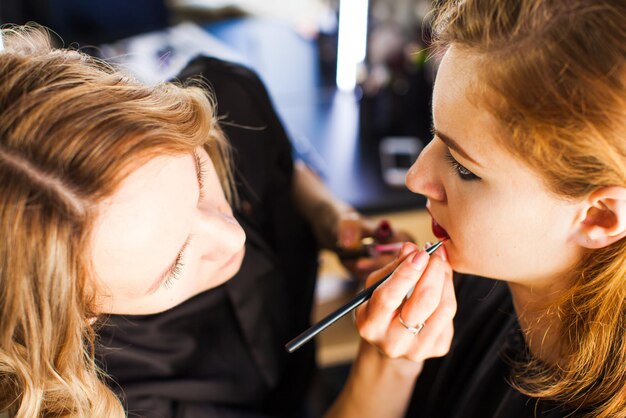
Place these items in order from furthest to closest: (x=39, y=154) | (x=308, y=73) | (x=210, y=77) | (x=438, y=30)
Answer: (x=308, y=73) < (x=210, y=77) < (x=438, y=30) < (x=39, y=154)

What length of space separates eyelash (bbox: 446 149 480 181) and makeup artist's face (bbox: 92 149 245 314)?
29 centimetres

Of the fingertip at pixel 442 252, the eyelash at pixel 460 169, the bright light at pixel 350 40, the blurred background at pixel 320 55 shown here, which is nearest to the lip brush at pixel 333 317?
the fingertip at pixel 442 252

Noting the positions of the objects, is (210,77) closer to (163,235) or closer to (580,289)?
(163,235)

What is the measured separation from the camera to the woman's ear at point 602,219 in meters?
0.54

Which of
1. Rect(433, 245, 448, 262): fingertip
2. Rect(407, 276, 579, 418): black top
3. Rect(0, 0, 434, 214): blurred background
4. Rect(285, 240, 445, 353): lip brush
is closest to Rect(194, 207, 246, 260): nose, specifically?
Rect(285, 240, 445, 353): lip brush

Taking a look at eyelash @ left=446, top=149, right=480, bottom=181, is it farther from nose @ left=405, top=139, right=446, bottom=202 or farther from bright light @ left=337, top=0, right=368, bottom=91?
bright light @ left=337, top=0, right=368, bottom=91

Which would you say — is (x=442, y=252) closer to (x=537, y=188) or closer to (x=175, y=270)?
(x=537, y=188)

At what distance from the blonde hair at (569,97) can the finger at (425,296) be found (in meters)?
0.16

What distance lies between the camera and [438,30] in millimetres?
660

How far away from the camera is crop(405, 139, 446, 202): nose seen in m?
0.67

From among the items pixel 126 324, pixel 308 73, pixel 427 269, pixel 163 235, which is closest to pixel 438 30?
pixel 427 269

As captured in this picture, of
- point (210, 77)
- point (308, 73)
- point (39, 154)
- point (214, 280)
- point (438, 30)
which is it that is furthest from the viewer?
point (308, 73)

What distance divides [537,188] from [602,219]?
7cm

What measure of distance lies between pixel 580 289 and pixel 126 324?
62 cm
